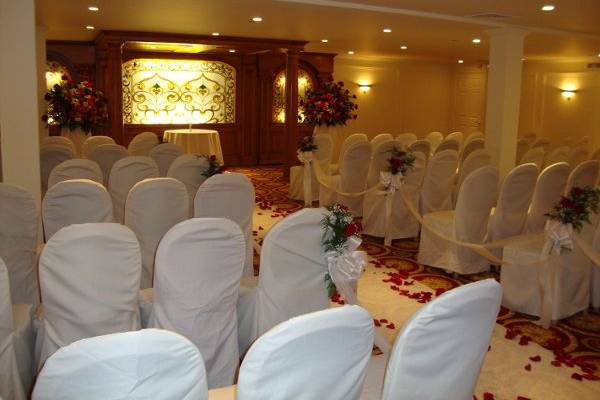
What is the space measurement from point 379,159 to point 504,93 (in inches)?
91.0

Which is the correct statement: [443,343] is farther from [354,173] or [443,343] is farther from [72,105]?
[72,105]

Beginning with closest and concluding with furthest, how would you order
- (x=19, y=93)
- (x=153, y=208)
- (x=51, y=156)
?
(x=153, y=208)
(x=19, y=93)
(x=51, y=156)

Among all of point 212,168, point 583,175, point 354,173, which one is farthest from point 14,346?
point 354,173

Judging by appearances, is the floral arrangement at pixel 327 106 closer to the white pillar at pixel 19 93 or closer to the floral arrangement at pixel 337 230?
the white pillar at pixel 19 93

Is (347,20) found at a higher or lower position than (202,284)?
higher

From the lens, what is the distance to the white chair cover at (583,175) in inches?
237

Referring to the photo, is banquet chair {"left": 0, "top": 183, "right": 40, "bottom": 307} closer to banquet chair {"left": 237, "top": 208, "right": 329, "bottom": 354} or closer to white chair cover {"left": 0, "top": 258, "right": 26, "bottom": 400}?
white chair cover {"left": 0, "top": 258, "right": 26, "bottom": 400}

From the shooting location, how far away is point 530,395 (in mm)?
3828

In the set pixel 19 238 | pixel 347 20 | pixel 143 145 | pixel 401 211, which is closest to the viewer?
pixel 19 238

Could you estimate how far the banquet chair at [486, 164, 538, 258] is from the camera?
575 centimetres

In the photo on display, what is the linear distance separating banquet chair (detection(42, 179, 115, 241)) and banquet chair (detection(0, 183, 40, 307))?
1.33 feet

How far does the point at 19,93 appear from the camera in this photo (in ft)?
17.6

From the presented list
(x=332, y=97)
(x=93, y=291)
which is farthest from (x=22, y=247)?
(x=332, y=97)

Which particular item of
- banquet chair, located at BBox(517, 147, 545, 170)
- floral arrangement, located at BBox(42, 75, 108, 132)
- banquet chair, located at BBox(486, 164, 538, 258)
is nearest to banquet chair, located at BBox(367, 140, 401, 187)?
banquet chair, located at BBox(486, 164, 538, 258)
